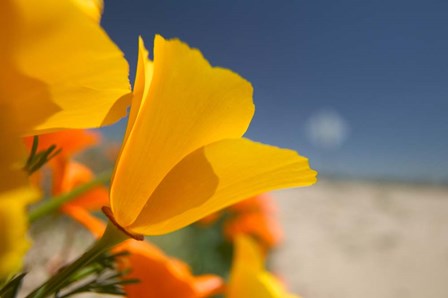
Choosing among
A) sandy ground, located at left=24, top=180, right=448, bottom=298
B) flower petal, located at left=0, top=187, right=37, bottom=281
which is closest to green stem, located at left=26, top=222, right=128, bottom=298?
flower petal, located at left=0, top=187, right=37, bottom=281

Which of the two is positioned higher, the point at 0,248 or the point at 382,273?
the point at 382,273

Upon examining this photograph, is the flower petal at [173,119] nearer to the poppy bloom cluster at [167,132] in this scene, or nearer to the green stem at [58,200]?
the poppy bloom cluster at [167,132]

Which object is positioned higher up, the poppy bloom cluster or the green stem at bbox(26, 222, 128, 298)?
the poppy bloom cluster

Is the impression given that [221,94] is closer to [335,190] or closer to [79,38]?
[79,38]

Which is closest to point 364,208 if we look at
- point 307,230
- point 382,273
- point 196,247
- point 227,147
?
point 307,230

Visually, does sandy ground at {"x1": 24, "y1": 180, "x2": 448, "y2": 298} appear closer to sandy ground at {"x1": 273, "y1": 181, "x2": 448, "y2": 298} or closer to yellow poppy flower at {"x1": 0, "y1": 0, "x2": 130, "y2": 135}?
sandy ground at {"x1": 273, "y1": 181, "x2": 448, "y2": 298}

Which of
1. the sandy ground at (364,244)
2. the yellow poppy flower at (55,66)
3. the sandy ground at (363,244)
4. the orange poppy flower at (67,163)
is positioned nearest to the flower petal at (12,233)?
the yellow poppy flower at (55,66)
